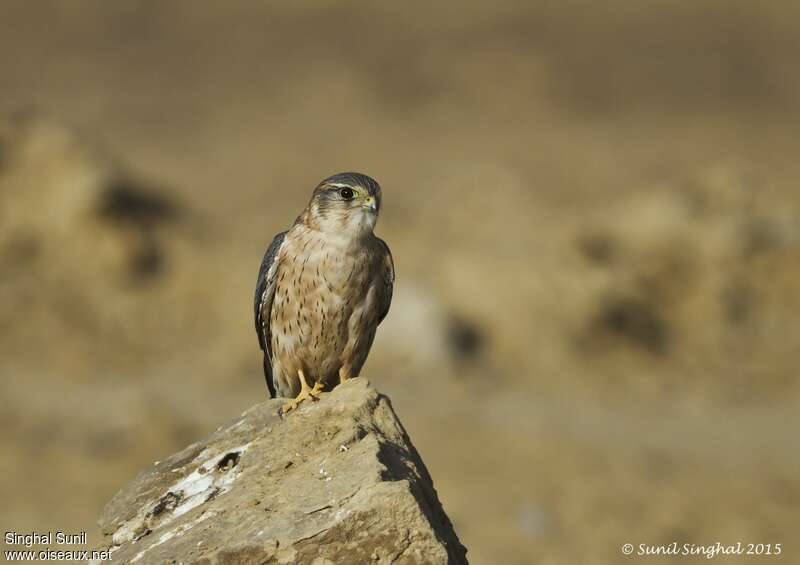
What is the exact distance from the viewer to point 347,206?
21.8 ft

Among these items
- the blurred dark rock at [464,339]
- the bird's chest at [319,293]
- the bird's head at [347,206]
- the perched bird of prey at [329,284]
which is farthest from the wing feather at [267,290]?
the blurred dark rock at [464,339]

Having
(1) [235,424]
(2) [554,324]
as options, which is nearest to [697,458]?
(2) [554,324]

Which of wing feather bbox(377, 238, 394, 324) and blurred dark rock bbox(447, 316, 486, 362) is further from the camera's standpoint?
blurred dark rock bbox(447, 316, 486, 362)

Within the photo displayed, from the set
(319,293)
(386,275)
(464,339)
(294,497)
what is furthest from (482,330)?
(294,497)

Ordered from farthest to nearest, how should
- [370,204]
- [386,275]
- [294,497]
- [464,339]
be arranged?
[464,339], [386,275], [370,204], [294,497]

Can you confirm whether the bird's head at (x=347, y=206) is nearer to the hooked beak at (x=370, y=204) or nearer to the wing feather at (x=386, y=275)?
the hooked beak at (x=370, y=204)

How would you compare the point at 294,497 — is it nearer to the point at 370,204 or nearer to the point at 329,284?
the point at 329,284

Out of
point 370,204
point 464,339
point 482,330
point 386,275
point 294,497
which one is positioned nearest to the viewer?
point 294,497

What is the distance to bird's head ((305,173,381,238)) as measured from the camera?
21.7ft

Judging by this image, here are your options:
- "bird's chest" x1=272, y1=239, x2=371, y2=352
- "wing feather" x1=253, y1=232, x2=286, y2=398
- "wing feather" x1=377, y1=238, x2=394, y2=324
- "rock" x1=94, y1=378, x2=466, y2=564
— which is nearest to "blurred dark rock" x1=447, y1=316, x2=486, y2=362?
"wing feather" x1=253, y1=232, x2=286, y2=398

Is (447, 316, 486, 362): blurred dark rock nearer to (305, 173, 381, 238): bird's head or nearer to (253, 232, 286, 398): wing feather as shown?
(253, 232, 286, 398): wing feather

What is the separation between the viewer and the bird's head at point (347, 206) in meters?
6.63

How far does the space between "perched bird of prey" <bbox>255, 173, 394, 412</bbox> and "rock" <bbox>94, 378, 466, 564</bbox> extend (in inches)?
33.5

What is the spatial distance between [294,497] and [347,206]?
1971 millimetres
